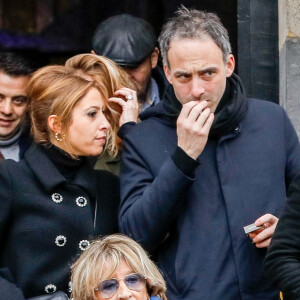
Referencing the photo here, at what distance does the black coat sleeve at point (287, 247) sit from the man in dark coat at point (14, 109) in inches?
68.1

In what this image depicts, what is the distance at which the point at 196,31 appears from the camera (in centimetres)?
485

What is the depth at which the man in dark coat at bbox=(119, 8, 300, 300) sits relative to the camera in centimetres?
462

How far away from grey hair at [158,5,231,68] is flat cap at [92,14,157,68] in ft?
2.96

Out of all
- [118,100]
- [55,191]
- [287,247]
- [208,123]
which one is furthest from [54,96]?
[287,247]

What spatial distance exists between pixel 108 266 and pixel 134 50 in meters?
1.84

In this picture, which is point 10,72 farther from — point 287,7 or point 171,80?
point 287,7

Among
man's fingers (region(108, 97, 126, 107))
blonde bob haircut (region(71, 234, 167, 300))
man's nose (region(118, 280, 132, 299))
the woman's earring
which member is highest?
man's fingers (region(108, 97, 126, 107))

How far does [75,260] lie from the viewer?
15.7 feet

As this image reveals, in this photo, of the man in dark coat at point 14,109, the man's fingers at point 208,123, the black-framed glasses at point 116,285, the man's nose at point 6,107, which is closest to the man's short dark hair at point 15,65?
the man in dark coat at point 14,109

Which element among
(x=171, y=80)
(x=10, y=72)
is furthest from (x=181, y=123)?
(x=10, y=72)

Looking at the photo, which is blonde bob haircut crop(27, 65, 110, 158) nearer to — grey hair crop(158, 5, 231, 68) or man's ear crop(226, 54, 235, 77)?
grey hair crop(158, 5, 231, 68)

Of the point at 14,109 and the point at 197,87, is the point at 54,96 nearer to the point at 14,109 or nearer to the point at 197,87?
the point at 14,109

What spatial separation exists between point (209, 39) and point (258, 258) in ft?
3.27

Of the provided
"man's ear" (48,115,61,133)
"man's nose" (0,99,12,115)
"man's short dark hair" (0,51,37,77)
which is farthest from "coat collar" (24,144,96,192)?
"man's short dark hair" (0,51,37,77)
